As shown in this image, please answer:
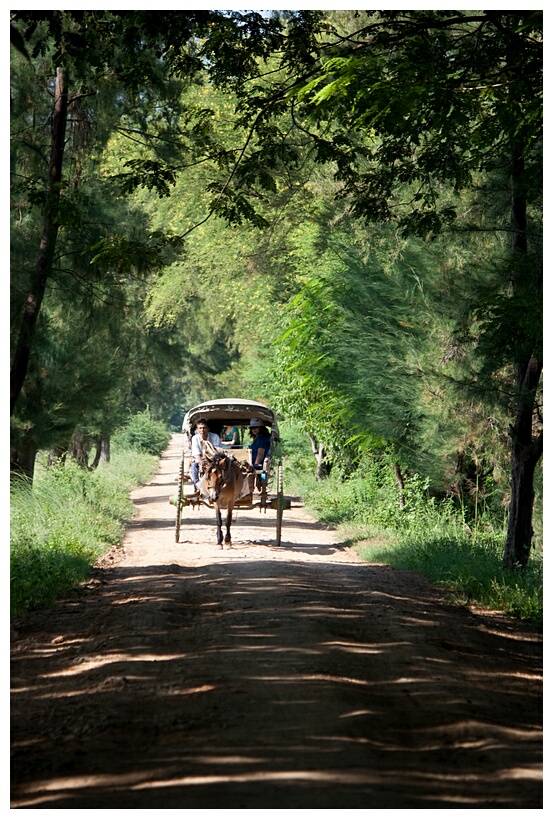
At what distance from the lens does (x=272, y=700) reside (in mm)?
6840

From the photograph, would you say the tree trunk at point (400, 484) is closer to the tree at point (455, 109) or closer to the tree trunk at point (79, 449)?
the tree at point (455, 109)

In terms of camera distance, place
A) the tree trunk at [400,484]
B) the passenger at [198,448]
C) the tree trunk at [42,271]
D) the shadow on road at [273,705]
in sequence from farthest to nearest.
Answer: the tree trunk at [400,484]
the passenger at [198,448]
the tree trunk at [42,271]
the shadow on road at [273,705]

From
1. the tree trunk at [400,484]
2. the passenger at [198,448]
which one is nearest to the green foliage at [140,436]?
the tree trunk at [400,484]

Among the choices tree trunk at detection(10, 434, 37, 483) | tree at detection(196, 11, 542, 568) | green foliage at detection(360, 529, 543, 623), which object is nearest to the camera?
tree at detection(196, 11, 542, 568)

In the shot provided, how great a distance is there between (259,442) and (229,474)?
2.79m

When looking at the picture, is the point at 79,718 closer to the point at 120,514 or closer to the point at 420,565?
the point at 420,565

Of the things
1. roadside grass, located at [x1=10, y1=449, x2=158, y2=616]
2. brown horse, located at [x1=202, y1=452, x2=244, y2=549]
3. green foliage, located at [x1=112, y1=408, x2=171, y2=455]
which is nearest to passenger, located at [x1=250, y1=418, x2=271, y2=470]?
brown horse, located at [x1=202, y1=452, x2=244, y2=549]

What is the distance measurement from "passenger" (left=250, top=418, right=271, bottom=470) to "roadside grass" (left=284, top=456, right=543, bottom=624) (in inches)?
97.1

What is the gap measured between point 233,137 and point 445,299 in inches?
590

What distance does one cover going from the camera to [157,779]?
538cm

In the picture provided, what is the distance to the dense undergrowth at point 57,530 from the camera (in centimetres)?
1244

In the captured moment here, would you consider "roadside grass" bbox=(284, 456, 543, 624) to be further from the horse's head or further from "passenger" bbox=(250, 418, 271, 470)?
the horse's head

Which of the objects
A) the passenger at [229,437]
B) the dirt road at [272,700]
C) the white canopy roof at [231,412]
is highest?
the white canopy roof at [231,412]

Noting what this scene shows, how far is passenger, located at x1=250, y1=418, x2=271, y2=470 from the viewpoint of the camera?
19625 millimetres
